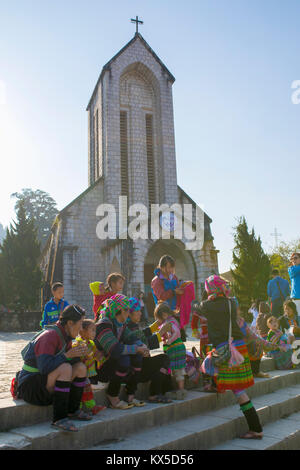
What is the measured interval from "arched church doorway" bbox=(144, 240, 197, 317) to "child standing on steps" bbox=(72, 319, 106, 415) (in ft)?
48.6

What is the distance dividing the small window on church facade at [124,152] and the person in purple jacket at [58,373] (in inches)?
734

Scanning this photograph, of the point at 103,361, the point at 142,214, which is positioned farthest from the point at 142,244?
the point at 103,361

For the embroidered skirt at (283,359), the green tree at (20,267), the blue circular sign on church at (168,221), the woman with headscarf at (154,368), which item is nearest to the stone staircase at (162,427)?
the woman with headscarf at (154,368)

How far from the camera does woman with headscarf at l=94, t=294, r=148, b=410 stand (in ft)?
14.7

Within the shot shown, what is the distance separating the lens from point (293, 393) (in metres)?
6.23

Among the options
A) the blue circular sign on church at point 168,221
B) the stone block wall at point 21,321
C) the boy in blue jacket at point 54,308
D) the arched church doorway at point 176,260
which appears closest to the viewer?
the boy in blue jacket at point 54,308

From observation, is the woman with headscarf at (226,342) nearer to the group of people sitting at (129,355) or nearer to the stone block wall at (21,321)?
the group of people sitting at (129,355)

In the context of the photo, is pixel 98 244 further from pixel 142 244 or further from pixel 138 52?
pixel 138 52

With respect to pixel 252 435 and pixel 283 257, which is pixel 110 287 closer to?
pixel 252 435

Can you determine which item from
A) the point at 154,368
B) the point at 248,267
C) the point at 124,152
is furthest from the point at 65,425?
the point at 248,267

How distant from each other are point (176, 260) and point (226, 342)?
16.8 meters

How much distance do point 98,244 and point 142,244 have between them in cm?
417

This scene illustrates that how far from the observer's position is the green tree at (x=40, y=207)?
60688 millimetres
